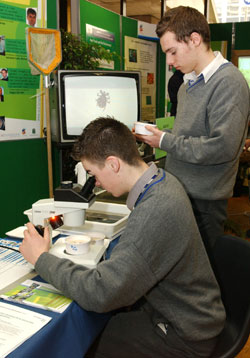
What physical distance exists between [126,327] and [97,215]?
0.56 m

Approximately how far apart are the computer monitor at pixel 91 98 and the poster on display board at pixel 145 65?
1.97 m

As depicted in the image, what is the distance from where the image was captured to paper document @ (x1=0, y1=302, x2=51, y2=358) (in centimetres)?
83

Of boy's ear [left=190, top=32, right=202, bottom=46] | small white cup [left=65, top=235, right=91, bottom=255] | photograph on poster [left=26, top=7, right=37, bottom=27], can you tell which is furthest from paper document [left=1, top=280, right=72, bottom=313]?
photograph on poster [left=26, top=7, right=37, bottom=27]

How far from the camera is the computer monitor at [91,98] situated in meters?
2.40

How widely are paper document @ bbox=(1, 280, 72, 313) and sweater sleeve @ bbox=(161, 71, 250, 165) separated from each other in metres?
0.96

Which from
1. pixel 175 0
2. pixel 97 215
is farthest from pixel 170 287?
pixel 175 0

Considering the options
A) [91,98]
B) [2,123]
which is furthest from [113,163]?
[2,123]

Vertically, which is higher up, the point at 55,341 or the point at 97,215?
the point at 97,215

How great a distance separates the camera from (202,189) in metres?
1.78

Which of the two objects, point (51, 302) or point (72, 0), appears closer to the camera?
point (51, 302)

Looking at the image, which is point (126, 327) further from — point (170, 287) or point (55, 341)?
point (55, 341)

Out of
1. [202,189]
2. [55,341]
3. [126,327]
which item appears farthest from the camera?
[202,189]

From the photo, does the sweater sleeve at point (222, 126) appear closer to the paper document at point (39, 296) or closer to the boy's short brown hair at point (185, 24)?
the boy's short brown hair at point (185, 24)

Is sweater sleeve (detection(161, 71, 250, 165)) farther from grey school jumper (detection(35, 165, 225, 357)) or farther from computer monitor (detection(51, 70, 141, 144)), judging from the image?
computer monitor (detection(51, 70, 141, 144))
